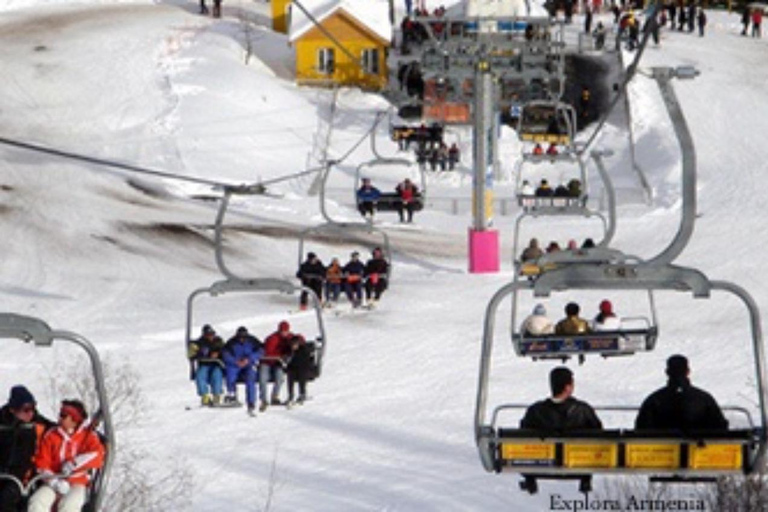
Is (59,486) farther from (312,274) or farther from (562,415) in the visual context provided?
(312,274)

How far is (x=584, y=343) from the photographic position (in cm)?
1956

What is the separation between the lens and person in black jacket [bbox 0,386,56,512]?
11562mm

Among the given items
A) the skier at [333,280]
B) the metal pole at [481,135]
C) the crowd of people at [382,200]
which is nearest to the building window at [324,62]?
the metal pole at [481,135]

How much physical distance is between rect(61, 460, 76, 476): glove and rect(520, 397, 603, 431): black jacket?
2963mm

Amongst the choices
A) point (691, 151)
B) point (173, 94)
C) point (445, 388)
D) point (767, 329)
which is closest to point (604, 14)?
point (173, 94)

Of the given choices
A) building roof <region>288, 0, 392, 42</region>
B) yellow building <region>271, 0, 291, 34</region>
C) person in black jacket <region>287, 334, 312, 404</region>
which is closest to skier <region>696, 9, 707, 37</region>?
building roof <region>288, 0, 392, 42</region>

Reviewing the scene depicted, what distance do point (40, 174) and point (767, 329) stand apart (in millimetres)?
20058

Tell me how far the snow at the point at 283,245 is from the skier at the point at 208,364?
0.53 meters

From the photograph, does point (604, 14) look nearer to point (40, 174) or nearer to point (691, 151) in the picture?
point (40, 174)

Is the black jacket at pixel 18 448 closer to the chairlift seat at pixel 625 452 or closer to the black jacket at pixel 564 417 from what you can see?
the chairlift seat at pixel 625 452

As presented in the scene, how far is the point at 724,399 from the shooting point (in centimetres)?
2512

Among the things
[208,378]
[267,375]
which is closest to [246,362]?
[267,375]

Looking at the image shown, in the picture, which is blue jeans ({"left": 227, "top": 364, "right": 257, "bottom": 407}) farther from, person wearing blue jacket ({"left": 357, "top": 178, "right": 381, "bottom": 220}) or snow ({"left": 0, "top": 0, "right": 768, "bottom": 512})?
person wearing blue jacket ({"left": 357, "top": 178, "right": 381, "bottom": 220})

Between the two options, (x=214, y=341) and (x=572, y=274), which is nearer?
(x=572, y=274)
